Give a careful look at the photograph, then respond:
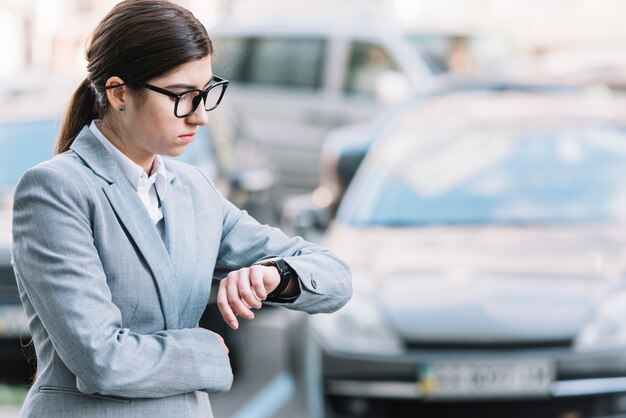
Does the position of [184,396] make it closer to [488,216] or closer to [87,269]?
[87,269]

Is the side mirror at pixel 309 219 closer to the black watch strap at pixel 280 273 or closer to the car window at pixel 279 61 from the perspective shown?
the black watch strap at pixel 280 273

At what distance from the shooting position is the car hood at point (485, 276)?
187 inches

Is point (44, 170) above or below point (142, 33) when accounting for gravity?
below

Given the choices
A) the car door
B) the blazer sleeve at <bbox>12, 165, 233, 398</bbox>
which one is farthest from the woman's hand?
the car door

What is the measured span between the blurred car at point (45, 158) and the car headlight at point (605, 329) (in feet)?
6.14

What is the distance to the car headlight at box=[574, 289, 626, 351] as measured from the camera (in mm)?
4742

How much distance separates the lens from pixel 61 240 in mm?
1924

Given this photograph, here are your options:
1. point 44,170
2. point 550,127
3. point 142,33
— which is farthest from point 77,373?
point 550,127

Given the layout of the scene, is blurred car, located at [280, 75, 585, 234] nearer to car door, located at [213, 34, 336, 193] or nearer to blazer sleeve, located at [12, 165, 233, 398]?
car door, located at [213, 34, 336, 193]

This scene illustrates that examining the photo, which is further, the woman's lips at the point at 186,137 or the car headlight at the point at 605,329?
the car headlight at the point at 605,329

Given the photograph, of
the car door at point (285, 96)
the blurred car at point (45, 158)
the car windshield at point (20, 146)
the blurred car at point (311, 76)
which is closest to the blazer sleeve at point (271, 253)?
the blurred car at point (45, 158)

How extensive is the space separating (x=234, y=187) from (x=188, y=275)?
506 centimetres

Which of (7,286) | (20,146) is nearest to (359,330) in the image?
(7,286)

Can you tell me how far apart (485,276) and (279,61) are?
7.78 m
